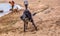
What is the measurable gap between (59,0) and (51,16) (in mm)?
3363

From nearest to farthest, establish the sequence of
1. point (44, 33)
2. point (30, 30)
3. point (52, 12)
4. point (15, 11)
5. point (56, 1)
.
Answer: point (44, 33) < point (30, 30) < point (52, 12) < point (15, 11) < point (56, 1)

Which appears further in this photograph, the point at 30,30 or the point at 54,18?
the point at 54,18

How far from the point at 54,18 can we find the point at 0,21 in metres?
2.41

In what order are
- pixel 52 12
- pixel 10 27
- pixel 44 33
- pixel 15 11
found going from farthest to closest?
pixel 15 11 → pixel 52 12 → pixel 10 27 → pixel 44 33

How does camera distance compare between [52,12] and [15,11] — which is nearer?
[52,12]

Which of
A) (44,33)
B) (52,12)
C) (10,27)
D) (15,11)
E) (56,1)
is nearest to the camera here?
(44,33)

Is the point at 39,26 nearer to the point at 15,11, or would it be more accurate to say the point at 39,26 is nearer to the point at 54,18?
the point at 54,18

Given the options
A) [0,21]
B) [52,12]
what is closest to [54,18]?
[52,12]

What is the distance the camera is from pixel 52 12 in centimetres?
866

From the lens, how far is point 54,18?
7.77 m

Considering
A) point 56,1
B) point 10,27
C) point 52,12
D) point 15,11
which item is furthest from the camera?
point 56,1

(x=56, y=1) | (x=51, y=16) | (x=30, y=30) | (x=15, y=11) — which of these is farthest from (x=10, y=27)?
(x=56, y=1)

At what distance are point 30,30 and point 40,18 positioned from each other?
1295mm

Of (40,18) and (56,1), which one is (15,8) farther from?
(40,18)
